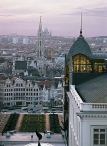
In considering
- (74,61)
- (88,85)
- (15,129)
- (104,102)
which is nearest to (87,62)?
(74,61)

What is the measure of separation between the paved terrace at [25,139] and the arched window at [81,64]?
12266 millimetres

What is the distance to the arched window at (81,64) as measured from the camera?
2863 cm

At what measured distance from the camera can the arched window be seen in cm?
2863

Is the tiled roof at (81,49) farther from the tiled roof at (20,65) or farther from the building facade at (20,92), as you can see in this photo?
the tiled roof at (20,65)

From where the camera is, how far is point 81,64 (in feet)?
95.3

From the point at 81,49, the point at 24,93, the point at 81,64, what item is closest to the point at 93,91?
the point at 81,64

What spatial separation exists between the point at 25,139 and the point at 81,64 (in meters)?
16.3

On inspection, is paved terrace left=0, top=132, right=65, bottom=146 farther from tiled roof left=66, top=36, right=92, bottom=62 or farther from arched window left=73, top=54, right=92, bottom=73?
arched window left=73, top=54, right=92, bottom=73

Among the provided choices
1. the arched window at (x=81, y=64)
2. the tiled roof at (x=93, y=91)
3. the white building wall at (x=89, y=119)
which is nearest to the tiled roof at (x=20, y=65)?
the arched window at (x=81, y=64)

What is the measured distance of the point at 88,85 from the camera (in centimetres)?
2297

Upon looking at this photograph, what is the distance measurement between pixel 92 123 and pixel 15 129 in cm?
3172

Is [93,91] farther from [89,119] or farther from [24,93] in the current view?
[24,93]

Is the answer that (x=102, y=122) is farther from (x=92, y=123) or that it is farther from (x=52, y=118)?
(x=52, y=118)

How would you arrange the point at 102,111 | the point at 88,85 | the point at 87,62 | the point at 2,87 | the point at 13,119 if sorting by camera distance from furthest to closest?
the point at 2,87, the point at 13,119, the point at 87,62, the point at 88,85, the point at 102,111
